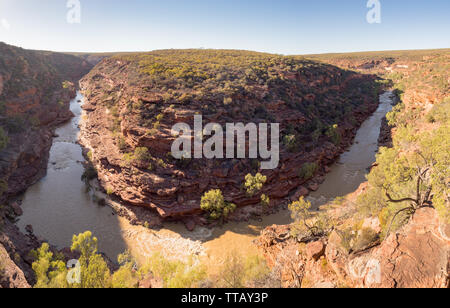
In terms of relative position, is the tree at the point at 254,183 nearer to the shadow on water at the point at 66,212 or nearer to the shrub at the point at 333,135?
the shadow on water at the point at 66,212

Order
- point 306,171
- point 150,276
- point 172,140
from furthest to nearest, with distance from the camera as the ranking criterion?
point 306,171 → point 172,140 → point 150,276

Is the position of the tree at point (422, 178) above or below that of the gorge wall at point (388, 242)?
above

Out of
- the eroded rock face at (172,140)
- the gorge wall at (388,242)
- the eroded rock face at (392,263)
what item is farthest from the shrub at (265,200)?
the eroded rock face at (392,263)

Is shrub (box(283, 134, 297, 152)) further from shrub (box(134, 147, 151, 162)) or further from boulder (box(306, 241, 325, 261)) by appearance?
shrub (box(134, 147, 151, 162))

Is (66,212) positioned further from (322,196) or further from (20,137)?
(322,196)

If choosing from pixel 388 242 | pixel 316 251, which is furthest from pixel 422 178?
pixel 316 251

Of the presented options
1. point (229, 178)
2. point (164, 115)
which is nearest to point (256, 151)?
point (229, 178)
